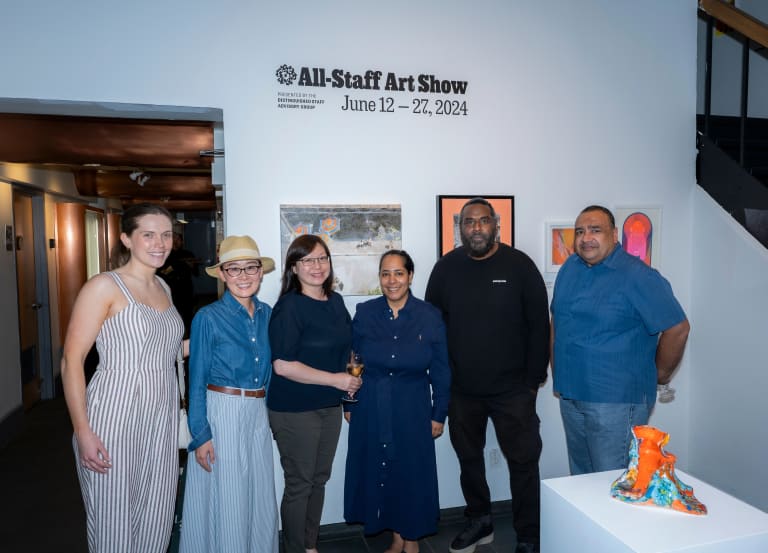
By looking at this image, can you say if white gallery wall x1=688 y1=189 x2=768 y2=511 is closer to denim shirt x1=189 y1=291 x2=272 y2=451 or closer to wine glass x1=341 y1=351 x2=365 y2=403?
wine glass x1=341 y1=351 x2=365 y2=403

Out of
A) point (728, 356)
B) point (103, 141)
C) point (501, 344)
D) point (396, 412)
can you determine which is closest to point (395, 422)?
point (396, 412)

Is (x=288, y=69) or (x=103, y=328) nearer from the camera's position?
(x=103, y=328)

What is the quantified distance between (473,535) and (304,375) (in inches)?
56.4

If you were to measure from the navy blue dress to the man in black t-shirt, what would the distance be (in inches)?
7.3

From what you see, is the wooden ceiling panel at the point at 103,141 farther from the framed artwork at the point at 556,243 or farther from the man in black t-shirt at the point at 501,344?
the framed artwork at the point at 556,243

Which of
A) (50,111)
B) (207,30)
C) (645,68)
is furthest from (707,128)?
(50,111)

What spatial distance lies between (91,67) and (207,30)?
63 centimetres

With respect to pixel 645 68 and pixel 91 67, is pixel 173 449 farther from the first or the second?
pixel 645 68

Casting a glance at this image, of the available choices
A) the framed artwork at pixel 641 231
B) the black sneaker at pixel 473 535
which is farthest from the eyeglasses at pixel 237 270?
the framed artwork at pixel 641 231

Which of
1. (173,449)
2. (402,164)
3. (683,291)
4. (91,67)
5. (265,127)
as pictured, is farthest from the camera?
(683,291)

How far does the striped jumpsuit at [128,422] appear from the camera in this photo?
6.95 feet

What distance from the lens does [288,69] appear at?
9.87 feet

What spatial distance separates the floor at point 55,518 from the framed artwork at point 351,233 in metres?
1.47

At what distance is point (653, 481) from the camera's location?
1.74 meters
